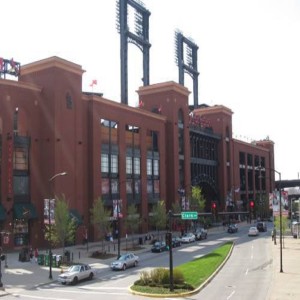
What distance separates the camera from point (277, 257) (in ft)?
167

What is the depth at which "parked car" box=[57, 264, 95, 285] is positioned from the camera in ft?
124

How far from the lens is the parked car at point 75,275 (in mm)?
37875

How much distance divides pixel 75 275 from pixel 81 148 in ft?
108

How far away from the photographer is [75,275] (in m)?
38.3

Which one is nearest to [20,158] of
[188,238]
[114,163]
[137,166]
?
[114,163]

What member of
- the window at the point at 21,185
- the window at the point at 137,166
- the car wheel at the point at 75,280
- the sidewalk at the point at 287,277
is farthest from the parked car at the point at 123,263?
the window at the point at 137,166

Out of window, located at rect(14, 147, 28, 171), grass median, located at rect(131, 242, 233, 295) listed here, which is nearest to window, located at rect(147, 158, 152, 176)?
window, located at rect(14, 147, 28, 171)

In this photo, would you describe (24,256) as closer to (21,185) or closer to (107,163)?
(21,185)

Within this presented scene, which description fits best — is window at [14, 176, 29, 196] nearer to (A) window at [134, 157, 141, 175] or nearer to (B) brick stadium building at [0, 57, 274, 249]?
(B) brick stadium building at [0, 57, 274, 249]

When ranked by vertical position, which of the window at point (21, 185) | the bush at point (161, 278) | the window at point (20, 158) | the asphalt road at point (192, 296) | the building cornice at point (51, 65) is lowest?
the asphalt road at point (192, 296)

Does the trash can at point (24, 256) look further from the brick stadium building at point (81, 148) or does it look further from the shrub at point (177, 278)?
the shrub at point (177, 278)

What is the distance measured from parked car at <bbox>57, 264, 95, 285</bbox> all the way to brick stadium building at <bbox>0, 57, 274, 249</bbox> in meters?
10.3

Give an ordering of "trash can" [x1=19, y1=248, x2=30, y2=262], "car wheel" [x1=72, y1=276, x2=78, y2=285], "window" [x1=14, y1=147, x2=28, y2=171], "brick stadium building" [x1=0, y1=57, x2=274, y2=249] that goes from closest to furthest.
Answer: "car wheel" [x1=72, y1=276, x2=78, y2=285]
"trash can" [x1=19, y1=248, x2=30, y2=262]
"brick stadium building" [x1=0, y1=57, x2=274, y2=249]
"window" [x1=14, y1=147, x2=28, y2=171]

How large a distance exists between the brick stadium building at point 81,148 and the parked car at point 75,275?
33.9 ft
